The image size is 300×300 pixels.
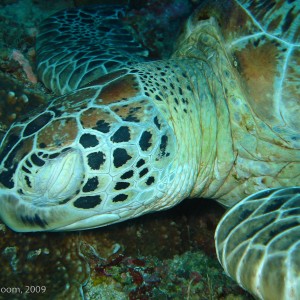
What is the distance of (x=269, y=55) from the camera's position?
1827 mm

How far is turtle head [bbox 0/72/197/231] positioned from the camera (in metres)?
1.48

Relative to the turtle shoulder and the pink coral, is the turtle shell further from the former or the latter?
the pink coral

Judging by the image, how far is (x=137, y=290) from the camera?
6.55 feet

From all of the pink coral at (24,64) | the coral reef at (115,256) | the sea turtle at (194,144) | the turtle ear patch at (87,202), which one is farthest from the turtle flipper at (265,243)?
the pink coral at (24,64)

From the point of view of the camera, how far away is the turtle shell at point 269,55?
180 centimetres

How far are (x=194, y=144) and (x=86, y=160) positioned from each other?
2.15ft

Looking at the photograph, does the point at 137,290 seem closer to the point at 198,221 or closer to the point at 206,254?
the point at 206,254

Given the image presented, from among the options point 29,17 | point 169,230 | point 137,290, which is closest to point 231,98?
point 169,230

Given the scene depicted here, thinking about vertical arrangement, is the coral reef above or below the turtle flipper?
below

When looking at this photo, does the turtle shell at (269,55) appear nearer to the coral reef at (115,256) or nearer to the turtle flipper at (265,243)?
the turtle flipper at (265,243)

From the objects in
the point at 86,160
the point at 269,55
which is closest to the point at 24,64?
the point at 86,160

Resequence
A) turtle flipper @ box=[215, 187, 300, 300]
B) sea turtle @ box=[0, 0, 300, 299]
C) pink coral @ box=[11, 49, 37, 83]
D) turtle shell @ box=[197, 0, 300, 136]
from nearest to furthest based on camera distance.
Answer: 1. turtle flipper @ box=[215, 187, 300, 300]
2. sea turtle @ box=[0, 0, 300, 299]
3. turtle shell @ box=[197, 0, 300, 136]
4. pink coral @ box=[11, 49, 37, 83]

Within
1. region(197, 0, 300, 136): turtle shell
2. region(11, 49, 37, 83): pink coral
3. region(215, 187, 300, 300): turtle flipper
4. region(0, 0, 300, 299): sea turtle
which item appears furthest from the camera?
region(11, 49, 37, 83): pink coral

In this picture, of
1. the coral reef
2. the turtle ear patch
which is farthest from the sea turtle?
the coral reef
